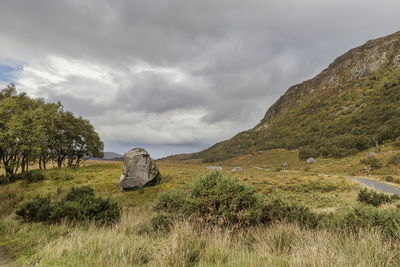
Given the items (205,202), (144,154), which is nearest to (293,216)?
(205,202)

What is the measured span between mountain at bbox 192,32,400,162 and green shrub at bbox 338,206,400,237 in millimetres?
62636

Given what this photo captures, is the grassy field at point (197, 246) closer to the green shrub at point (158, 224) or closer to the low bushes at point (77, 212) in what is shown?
the green shrub at point (158, 224)

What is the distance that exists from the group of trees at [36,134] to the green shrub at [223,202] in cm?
2367

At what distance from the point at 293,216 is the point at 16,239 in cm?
956

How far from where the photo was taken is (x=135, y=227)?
276 inches

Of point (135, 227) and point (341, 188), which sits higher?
point (135, 227)

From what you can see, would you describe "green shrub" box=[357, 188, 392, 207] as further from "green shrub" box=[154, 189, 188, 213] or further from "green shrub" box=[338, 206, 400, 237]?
"green shrub" box=[154, 189, 188, 213]

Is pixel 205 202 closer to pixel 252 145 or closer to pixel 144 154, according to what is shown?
pixel 144 154

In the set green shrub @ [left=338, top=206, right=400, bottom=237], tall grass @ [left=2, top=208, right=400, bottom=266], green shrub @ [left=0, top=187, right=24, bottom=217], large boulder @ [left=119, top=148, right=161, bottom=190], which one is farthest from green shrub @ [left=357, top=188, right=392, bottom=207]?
green shrub @ [left=0, top=187, right=24, bottom=217]

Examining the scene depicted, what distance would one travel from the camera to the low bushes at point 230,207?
6.44 meters

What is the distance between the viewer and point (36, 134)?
76.7 ft

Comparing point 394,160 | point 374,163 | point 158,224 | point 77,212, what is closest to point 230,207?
point 158,224

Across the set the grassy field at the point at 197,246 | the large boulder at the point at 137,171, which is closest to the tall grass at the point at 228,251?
the grassy field at the point at 197,246

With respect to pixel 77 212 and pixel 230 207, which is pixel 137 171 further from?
pixel 230 207
